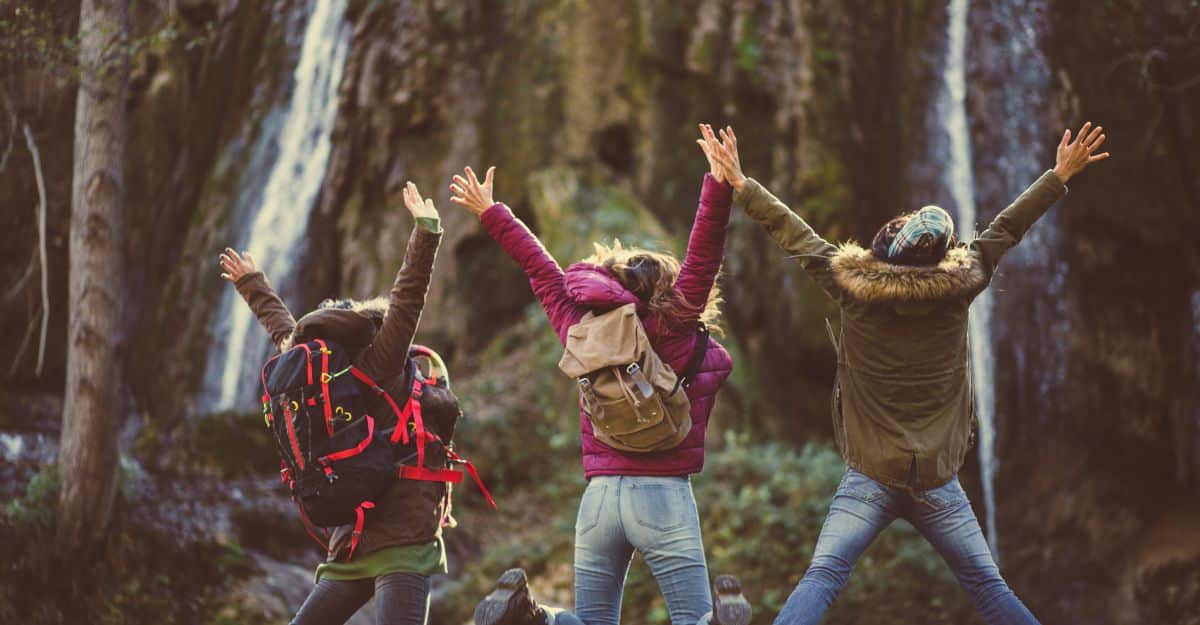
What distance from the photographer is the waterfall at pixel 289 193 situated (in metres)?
15.1

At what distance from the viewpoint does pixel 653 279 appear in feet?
15.6

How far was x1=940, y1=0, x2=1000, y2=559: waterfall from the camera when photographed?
10586mm

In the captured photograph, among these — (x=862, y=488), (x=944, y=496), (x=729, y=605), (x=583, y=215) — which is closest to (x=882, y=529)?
(x=862, y=488)

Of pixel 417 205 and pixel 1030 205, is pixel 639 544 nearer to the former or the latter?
pixel 417 205

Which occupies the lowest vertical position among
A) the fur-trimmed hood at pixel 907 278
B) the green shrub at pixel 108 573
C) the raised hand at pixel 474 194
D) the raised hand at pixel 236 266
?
the green shrub at pixel 108 573

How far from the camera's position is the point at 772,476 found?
34.1 feet

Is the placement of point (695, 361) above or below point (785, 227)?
below

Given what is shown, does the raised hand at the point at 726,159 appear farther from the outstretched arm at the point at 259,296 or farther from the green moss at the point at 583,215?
the green moss at the point at 583,215

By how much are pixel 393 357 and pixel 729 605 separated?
170cm

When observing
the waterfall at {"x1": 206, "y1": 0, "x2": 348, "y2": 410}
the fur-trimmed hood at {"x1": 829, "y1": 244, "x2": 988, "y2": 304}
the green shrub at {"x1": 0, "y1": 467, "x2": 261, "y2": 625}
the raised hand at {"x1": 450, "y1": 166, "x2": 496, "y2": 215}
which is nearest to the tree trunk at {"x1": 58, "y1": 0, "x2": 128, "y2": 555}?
the green shrub at {"x1": 0, "y1": 467, "x2": 261, "y2": 625}

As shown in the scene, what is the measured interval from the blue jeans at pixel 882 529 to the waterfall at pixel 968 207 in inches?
212

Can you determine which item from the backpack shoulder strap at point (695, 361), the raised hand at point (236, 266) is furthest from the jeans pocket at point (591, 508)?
the raised hand at point (236, 266)

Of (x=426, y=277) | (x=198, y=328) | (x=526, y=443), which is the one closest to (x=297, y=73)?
(x=198, y=328)

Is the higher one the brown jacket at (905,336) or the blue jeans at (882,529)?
the brown jacket at (905,336)
